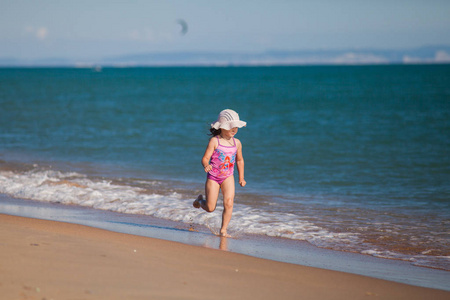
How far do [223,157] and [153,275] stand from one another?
2099mm

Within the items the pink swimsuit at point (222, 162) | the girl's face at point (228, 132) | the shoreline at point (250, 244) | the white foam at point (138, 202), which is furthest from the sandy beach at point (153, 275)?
the white foam at point (138, 202)

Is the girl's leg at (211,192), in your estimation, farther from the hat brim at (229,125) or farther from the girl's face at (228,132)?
the hat brim at (229,125)

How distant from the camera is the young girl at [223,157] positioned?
6.13 m

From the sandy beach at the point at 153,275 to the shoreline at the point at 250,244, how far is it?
1.20 ft

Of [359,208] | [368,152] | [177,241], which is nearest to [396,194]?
[359,208]

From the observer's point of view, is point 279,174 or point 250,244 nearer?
point 250,244

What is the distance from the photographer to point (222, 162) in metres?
6.28

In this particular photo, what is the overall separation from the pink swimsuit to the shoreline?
781 mm

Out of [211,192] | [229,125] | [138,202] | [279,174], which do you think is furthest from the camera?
[279,174]

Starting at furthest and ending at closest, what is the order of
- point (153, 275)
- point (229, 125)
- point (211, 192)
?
point (211, 192) → point (229, 125) → point (153, 275)

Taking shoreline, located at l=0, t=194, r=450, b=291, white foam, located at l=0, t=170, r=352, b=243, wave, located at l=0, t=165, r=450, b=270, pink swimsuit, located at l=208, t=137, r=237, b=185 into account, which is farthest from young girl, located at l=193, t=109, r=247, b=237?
white foam, located at l=0, t=170, r=352, b=243

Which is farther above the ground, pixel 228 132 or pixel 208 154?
pixel 228 132

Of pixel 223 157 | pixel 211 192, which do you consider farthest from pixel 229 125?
pixel 211 192

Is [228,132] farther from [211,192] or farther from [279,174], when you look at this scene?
[279,174]
